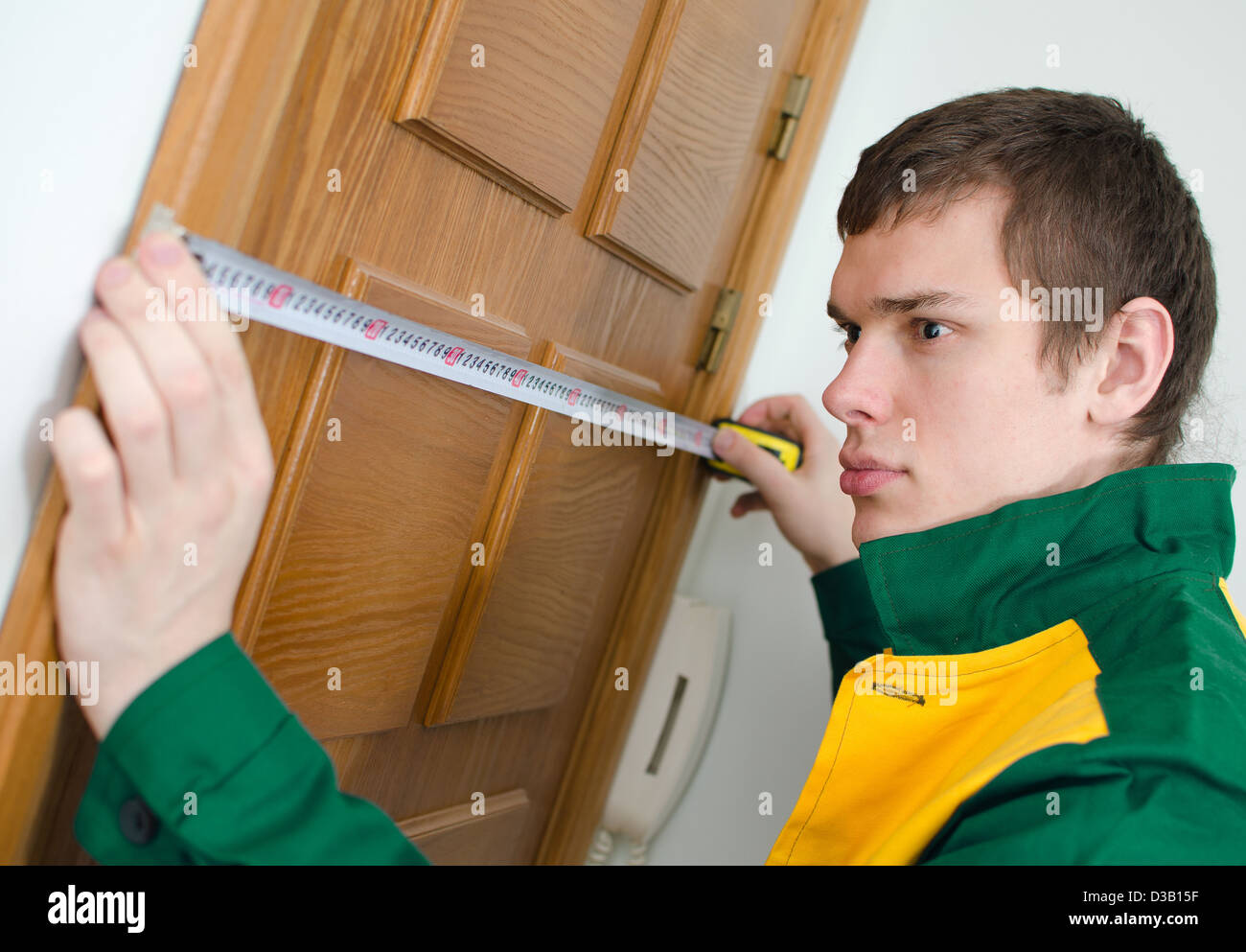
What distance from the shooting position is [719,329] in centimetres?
151

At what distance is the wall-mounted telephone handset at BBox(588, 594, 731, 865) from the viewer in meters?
1.59

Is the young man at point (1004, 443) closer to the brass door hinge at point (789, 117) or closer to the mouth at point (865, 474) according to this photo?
the mouth at point (865, 474)

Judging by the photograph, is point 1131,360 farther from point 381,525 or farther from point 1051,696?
point 381,525

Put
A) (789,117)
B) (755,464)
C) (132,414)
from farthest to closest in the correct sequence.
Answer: (789,117), (755,464), (132,414)

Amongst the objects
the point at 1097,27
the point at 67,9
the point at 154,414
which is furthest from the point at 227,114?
the point at 1097,27

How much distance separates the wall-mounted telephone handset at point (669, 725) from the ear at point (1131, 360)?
78 cm

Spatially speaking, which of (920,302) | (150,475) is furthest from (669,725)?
(150,475)

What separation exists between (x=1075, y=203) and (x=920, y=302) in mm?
200

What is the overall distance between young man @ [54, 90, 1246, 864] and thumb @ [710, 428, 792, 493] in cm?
26

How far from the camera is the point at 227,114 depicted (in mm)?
723

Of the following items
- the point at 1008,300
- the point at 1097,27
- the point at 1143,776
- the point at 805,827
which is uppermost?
the point at 1097,27

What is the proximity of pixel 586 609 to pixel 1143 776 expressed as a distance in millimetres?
862

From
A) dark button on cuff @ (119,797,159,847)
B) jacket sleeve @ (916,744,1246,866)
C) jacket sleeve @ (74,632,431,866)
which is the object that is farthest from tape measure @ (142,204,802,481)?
jacket sleeve @ (916,744,1246,866)

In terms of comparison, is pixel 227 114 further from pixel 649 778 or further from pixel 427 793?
pixel 649 778
